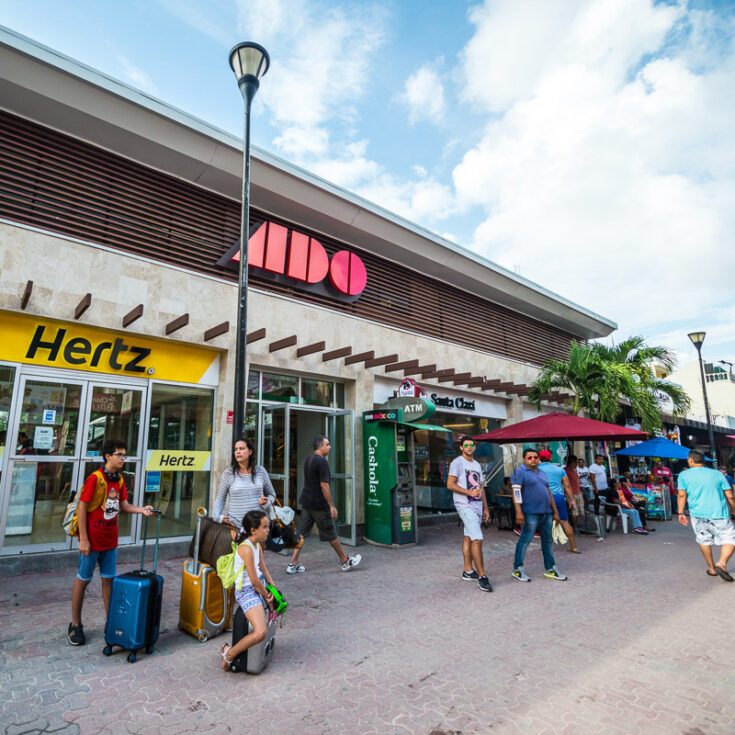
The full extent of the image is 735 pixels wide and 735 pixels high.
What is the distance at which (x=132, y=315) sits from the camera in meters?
7.45

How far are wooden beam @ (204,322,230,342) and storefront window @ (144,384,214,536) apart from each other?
1.09m

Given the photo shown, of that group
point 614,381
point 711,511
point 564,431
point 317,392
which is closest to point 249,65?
point 317,392

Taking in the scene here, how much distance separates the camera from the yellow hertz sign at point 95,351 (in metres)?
6.95

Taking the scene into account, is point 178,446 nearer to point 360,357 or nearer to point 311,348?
point 311,348

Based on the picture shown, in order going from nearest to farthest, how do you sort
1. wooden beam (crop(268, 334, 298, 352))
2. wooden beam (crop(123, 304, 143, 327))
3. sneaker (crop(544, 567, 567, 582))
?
1. sneaker (crop(544, 567, 567, 582))
2. wooden beam (crop(123, 304, 143, 327))
3. wooden beam (crop(268, 334, 298, 352))

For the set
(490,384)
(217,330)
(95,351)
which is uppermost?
(217,330)

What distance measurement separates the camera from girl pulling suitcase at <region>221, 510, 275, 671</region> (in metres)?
3.53

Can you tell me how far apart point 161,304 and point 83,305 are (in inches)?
55.0

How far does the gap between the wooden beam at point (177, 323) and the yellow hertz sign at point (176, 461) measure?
2.06 m

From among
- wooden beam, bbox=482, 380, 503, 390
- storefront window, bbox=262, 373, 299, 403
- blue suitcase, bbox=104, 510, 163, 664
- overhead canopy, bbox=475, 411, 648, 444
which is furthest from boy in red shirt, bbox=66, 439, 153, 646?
wooden beam, bbox=482, 380, 503, 390

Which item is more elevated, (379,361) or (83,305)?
(83,305)

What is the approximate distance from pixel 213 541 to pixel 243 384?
6.10 ft

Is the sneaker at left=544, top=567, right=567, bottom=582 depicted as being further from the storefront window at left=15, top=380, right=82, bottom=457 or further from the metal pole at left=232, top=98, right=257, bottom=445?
the storefront window at left=15, top=380, right=82, bottom=457

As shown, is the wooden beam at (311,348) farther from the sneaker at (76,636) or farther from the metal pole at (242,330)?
the sneaker at (76,636)
